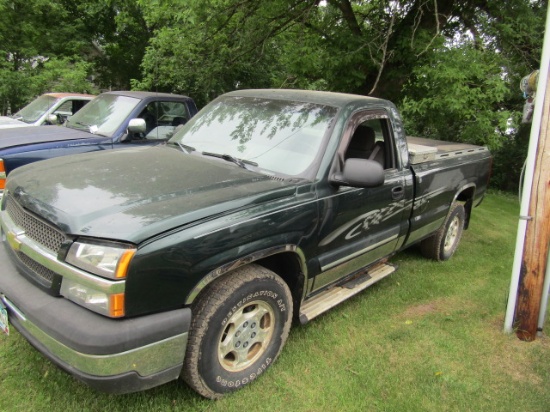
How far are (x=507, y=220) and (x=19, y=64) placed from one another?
49.0ft

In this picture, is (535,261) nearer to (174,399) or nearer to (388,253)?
(388,253)

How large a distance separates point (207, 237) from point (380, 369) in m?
1.75

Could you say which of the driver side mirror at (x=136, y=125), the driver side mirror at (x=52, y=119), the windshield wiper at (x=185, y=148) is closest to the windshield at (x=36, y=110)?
the driver side mirror at (x=52, y=119)

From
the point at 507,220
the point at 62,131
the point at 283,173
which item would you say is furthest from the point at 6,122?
the point at 507,220

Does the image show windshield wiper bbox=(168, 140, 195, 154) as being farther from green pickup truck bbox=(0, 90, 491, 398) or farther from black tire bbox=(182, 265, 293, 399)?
black tire bbox=(182, 265, 293, 399)

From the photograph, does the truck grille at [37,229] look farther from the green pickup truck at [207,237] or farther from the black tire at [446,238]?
the black tire at [446,238]

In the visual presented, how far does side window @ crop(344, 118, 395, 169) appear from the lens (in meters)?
4.03

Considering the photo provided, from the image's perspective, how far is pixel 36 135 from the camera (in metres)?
5.38

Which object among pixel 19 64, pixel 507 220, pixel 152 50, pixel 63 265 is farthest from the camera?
pixel 19 64

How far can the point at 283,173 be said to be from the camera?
10.4 ft

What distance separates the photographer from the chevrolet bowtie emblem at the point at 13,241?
256cm

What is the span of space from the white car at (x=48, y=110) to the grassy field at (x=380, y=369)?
18.5 feet

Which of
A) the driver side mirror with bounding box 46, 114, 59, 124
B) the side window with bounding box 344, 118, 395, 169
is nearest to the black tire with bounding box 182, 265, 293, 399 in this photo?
the side window with bounding box 344, 118, 395, 169

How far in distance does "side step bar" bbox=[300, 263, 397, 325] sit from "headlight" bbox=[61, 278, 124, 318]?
147 centimetres
